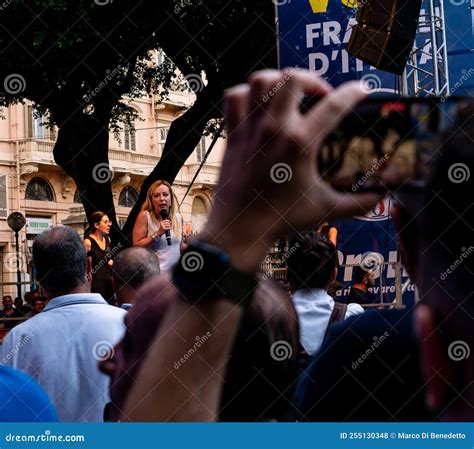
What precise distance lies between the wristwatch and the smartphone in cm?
8

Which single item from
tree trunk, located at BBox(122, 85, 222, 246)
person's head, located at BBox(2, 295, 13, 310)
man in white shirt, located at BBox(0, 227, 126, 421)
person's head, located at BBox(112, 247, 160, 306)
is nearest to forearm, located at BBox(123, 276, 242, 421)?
man in white shirt, located at BBox(0, 227, 126, 421)

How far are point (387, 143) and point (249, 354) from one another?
0.21 meters

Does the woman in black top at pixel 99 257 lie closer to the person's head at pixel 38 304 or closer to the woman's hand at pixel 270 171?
the person's head at pixel 38 304

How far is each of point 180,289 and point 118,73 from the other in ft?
26.8

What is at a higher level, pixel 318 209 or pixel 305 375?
pixel 318 209

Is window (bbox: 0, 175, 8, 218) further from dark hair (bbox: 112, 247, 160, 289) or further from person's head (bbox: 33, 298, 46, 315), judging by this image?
dark hair (bbox: 112, 247, 160, 289)

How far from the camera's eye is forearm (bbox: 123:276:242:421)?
567 mm

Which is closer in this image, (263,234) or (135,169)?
(263,234)

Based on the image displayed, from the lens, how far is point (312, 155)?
1.84 feet

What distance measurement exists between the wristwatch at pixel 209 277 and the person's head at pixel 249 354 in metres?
0.02

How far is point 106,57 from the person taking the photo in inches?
308

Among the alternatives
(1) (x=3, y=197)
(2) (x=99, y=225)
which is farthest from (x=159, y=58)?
(1) (x=3, y=197)
